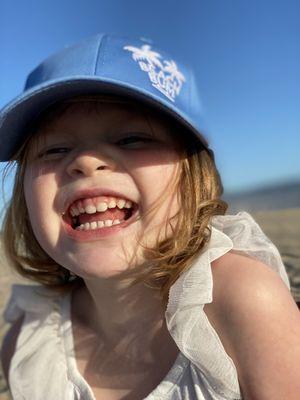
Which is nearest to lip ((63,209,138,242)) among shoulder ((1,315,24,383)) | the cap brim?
the cap brim

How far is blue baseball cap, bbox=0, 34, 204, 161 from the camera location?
3.90 feet

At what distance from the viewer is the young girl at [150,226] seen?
1145 millimetres

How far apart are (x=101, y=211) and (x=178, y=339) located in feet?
1.24

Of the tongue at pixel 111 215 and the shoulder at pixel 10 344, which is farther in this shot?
the shoulder at pixel 10 344

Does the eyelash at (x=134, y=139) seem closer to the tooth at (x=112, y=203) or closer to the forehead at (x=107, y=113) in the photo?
the forehead at (x=107, y=113)

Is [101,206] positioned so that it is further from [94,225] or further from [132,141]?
[132,141]

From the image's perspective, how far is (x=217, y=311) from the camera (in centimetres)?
→ 120

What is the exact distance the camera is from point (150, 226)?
125 centimetres

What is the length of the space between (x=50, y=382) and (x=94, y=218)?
2.04 ft

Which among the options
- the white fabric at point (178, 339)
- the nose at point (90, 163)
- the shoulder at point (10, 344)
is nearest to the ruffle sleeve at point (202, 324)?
the white fabric at point (178, 339)

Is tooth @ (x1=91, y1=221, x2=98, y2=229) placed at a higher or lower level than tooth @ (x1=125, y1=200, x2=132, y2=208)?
lower

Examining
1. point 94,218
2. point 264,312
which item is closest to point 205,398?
point 264,312

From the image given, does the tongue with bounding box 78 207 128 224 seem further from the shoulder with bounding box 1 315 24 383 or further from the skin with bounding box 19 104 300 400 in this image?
the shoulder with bounding box 1 315 24 383

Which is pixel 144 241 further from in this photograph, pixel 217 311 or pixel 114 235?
pixel 217 311
